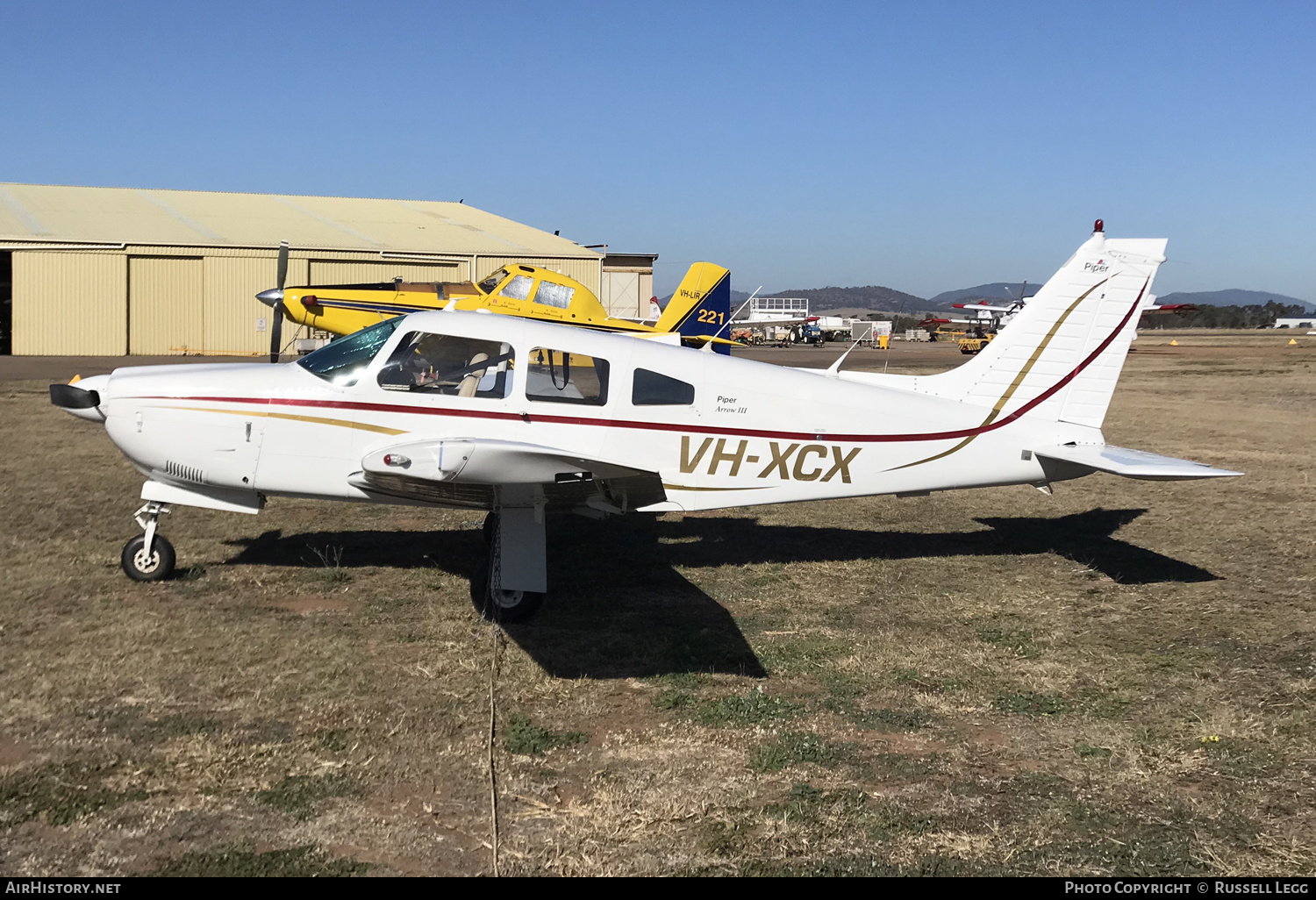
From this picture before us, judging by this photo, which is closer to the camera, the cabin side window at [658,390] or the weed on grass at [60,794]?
the weed on grass at [60,794]

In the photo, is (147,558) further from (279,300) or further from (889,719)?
(279,300)

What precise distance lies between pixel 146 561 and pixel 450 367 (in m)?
2.81

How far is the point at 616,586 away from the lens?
26.7ft

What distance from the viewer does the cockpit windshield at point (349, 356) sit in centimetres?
716

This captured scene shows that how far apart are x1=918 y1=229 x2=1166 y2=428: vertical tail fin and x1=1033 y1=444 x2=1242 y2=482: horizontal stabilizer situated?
35 cm

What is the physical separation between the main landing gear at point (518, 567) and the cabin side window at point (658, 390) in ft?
3.74

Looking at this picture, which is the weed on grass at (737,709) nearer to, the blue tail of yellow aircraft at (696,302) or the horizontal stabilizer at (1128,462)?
the horizontal stabilizer at (1128,462)

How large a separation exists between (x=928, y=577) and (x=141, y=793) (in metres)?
6.18

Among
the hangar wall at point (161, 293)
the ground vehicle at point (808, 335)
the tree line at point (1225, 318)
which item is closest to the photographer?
the hangar wall at point (161, 293)

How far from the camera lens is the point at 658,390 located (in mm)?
7469

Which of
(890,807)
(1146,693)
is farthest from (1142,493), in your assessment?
(890,807)

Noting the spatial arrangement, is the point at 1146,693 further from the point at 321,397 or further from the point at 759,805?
the point at 321,397

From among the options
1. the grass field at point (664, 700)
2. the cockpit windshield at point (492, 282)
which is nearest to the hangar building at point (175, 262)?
the cockpit windshield at point (492, 282)

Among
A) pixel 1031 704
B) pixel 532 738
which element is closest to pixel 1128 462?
pixel 1031 704
